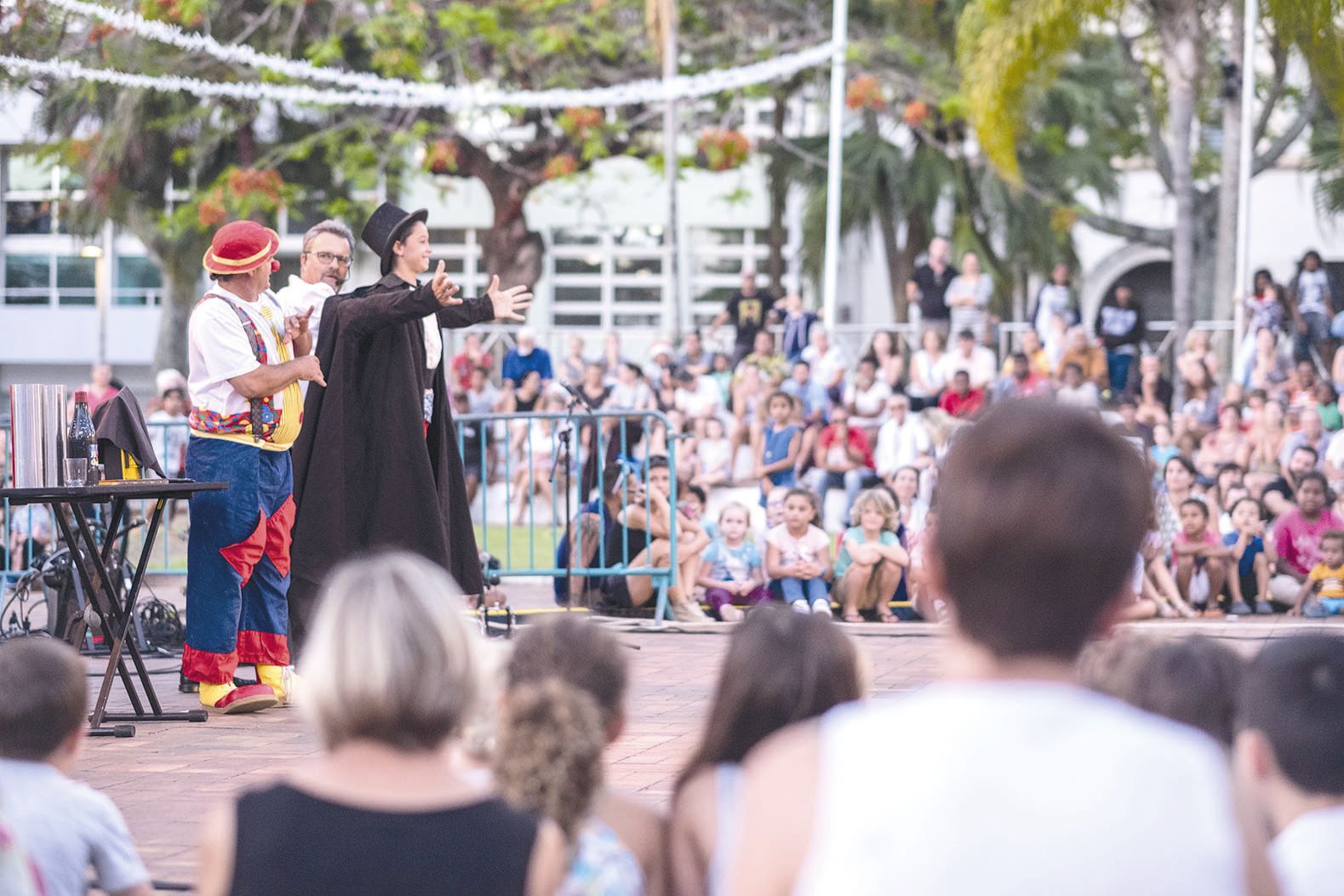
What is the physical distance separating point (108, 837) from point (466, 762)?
0.75 meters

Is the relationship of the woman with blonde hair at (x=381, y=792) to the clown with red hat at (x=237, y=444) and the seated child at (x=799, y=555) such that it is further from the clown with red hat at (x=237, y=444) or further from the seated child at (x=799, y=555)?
the seated child at (x=799, y=555)

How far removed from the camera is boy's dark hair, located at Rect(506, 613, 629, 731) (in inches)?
115

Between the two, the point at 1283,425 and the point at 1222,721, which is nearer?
the point at 1222,721

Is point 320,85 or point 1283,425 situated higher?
point 320,85

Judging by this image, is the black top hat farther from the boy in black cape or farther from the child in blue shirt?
the child in blue shirt

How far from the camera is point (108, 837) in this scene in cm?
314

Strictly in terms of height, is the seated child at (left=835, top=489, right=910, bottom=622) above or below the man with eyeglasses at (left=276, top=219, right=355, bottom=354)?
below

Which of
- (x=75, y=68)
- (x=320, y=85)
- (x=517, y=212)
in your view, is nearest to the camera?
(x=75, y=68)

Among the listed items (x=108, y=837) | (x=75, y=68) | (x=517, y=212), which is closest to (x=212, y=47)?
(x=75, y=68)

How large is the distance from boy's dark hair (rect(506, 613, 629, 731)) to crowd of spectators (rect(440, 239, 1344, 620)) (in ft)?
22.8

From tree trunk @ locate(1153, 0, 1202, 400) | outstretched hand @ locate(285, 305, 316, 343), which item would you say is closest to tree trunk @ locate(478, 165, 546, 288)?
tree trunk @ locate(1153, 0, 1202, 400)

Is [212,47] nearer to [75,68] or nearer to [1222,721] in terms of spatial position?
[75,68]

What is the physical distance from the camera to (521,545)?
15.5 m

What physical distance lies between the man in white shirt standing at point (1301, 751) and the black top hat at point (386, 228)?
17.7 feet
